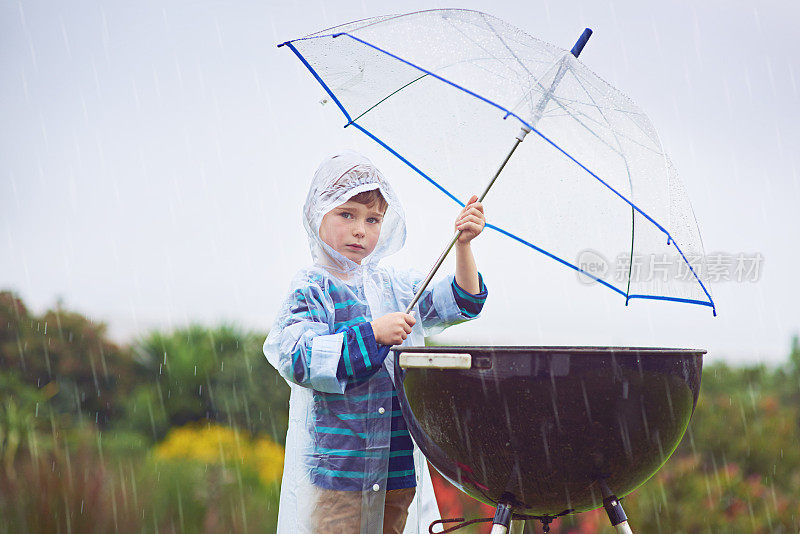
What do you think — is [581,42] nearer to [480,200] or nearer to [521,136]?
[521,136]

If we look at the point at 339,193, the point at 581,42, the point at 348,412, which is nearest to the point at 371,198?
the point at 339,193

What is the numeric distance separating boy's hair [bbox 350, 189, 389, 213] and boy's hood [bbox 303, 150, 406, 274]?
0.02 meters

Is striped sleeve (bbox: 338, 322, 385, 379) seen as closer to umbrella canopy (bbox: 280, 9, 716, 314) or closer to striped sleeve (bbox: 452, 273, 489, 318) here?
striped sleeve (bbox: 452, 273, 489, 318)

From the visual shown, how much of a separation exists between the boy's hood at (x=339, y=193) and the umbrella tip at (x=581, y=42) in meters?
0.69

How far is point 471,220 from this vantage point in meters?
1.92

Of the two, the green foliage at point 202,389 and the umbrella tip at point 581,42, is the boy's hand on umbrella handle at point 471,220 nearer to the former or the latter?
the umbrella tip at point 581,42

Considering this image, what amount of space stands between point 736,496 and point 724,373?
1806 mm

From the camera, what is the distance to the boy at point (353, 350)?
1793mm

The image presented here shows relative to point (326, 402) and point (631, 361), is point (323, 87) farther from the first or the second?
point (631, 361)

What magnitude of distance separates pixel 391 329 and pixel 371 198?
514 mm

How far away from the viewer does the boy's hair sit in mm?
2100

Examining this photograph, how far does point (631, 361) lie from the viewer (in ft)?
4.90

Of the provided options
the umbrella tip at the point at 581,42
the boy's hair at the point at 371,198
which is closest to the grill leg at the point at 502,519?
the boy's hair at the point at 371,198

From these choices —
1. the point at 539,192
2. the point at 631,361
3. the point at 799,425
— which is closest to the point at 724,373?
the point at 799,425
